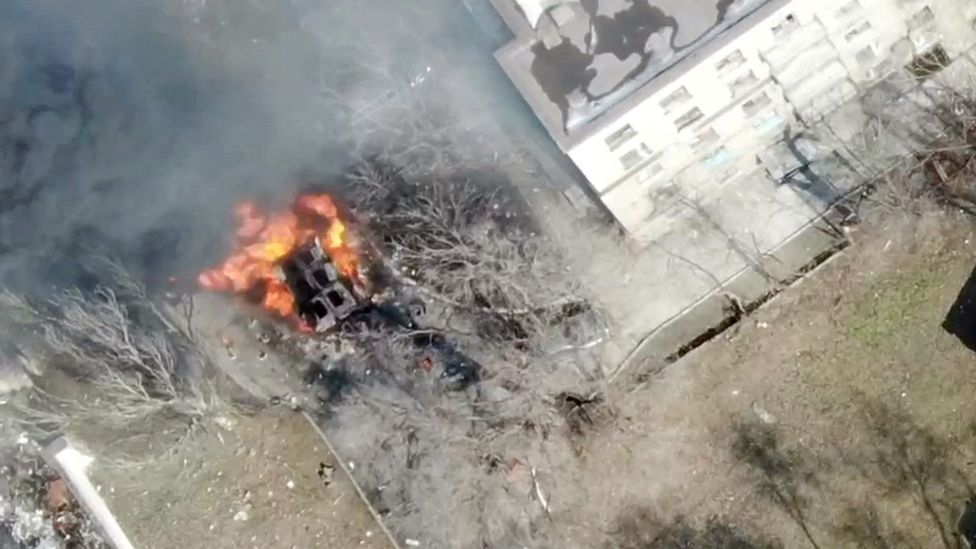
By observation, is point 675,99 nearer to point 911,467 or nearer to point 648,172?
point 648,172

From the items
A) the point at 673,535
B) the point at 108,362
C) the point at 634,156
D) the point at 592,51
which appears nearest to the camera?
the point at 592,51

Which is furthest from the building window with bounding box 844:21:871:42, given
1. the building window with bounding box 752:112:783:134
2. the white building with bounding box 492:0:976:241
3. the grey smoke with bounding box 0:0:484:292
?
the grey smoke with bounding box 0:0:484:292

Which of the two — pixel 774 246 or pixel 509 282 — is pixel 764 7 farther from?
pixel 509 282

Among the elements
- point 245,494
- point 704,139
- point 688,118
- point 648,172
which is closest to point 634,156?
point 648,172

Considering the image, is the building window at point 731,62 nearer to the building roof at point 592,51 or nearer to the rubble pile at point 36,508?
the building roof at point 592,51

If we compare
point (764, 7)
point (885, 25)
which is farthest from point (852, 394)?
point (764, 7)
